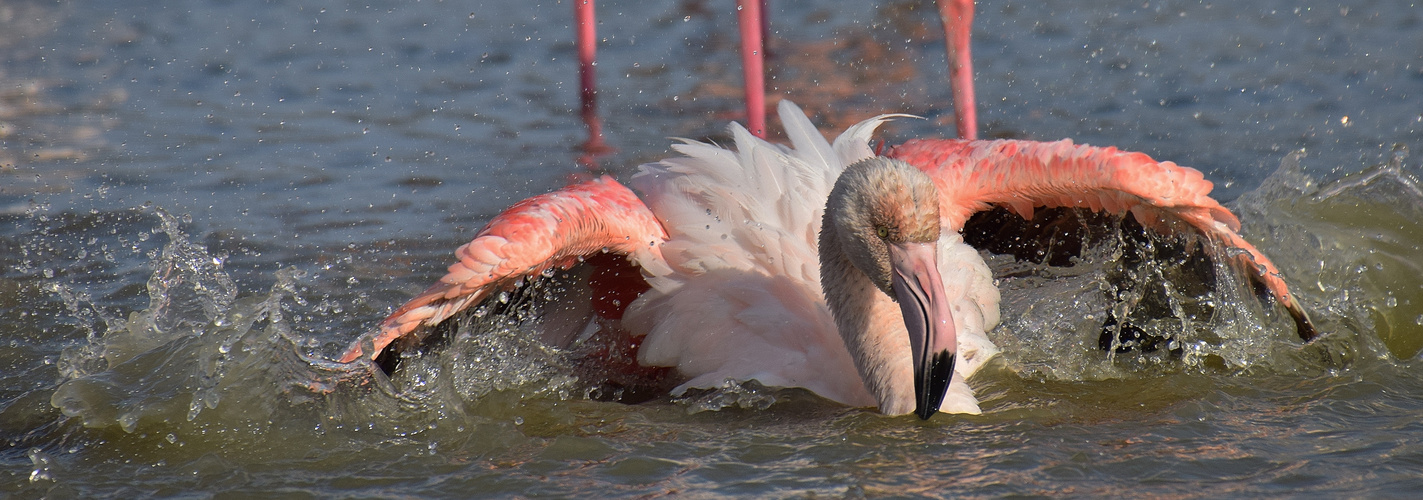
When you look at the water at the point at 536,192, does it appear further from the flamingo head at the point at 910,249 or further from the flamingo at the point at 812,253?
the flamingo head at the point at 910,249

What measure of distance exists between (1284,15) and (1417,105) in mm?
1854

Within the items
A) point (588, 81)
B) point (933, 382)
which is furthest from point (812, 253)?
point (588, 81)

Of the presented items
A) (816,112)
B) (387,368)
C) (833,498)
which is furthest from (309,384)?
(816,112)

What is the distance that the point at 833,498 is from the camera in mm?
3020

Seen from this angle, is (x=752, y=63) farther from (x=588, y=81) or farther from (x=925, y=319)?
(x=925, y=319)

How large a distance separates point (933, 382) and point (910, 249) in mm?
331

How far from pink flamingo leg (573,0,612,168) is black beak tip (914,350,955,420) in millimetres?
3328

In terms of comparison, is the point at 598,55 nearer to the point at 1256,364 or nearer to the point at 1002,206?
the point at 1002,206

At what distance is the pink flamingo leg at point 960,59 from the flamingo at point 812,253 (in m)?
1.14

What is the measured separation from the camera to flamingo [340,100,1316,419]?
3.34m

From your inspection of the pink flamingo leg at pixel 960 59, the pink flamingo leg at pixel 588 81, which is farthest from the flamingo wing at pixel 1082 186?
the pink flamingo leg at pixel 588 81

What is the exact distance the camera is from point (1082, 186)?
3742mm

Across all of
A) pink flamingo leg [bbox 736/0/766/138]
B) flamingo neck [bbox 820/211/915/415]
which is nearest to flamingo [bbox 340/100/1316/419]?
flamingo neck [bbox 820/211/915/415]

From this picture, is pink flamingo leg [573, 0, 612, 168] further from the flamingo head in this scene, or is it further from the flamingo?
the flamingo head
